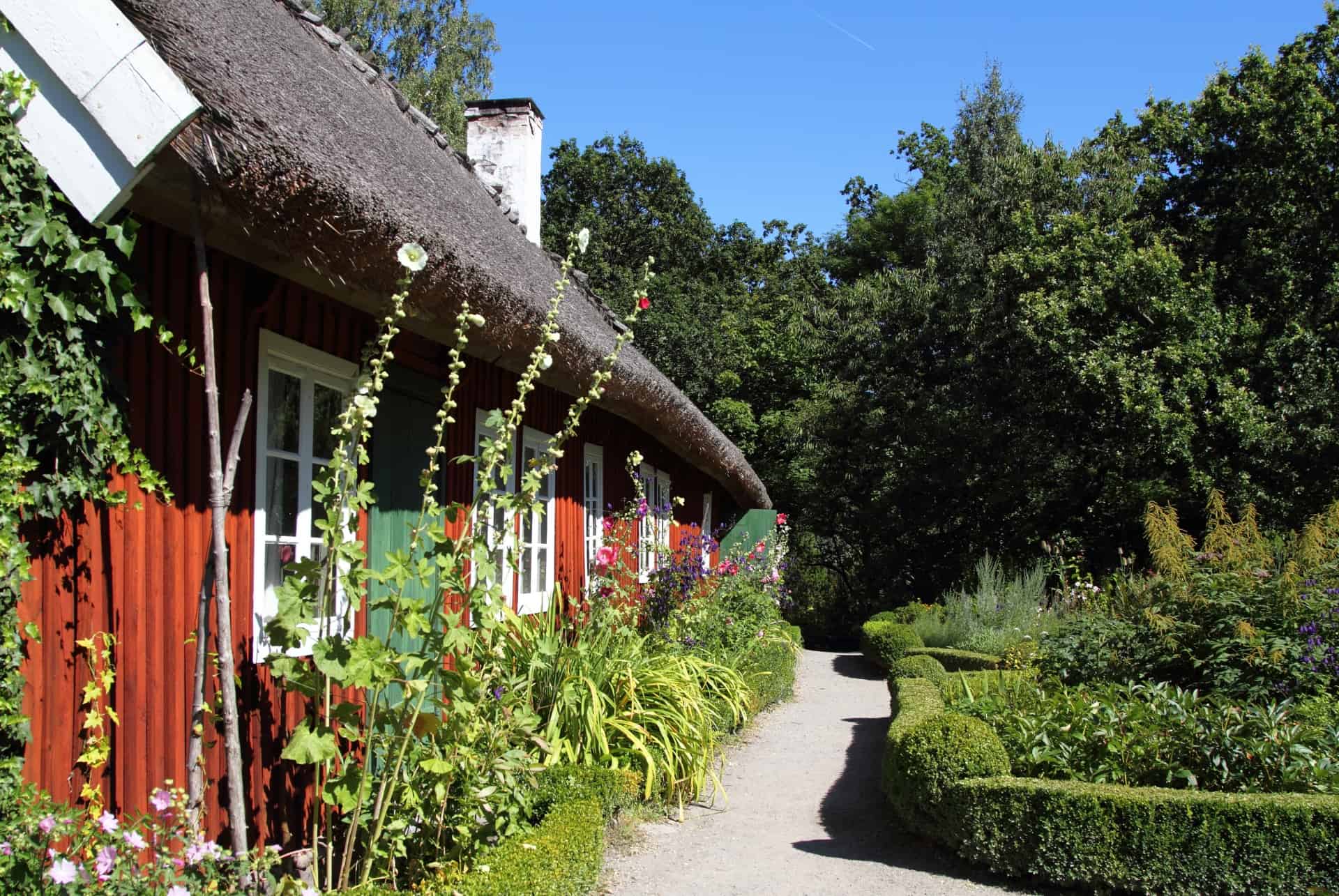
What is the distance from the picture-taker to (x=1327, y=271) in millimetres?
15031

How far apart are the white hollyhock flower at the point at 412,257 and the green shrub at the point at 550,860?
201 centimetres

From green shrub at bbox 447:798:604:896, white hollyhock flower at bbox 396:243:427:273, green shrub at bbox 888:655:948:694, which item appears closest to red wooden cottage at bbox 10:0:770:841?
white hollyhock flower at bbox 396:243:427:273

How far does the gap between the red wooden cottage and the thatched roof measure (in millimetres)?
10

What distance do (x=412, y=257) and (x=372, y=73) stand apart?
201 inches

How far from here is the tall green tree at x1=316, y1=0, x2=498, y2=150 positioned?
21.9m

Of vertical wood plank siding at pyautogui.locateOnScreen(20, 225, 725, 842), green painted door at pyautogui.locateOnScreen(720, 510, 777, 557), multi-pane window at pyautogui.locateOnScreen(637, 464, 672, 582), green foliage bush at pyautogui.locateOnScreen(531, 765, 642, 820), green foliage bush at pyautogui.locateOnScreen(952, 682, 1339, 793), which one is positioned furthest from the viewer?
green painted door at pyautogui.locateOnScreen(720, 510, 777, 557)

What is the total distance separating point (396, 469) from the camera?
4984 millimetres

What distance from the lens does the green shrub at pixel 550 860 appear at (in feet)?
11.3

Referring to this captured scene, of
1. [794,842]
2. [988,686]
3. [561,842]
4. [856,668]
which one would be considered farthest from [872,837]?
[856,668]

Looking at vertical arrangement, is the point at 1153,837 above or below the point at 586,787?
below

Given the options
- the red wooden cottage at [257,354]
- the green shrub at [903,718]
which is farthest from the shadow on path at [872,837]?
the red wooden cottage at [257,354]

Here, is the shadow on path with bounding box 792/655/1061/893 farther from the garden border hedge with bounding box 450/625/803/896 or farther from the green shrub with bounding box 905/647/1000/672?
the green shrub with bounding box 905/647/1000/672

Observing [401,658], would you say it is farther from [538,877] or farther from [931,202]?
[931,202]

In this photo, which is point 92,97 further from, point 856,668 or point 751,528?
point 751,528
